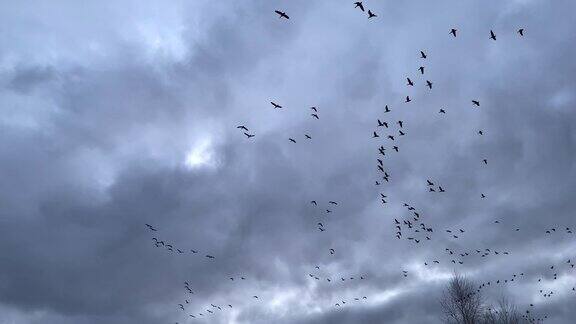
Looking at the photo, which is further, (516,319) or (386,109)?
(516,319)

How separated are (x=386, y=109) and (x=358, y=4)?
427 inches

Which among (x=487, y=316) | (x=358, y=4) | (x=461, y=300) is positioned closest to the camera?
(x=358, y=4)

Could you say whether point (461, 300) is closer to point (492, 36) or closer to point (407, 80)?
point (407, 80)

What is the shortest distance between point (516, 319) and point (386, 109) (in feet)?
179

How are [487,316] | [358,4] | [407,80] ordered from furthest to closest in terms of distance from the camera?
[487,316]
[407,80]
[358,4]

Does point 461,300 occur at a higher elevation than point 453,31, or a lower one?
lower

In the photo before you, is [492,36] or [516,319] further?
[516,319]

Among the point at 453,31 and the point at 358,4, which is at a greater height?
the point at 453,31

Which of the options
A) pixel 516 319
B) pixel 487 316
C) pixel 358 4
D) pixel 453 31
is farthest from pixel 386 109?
pixel 516 319

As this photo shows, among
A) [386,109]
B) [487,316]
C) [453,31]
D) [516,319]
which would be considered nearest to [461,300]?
[487,316]

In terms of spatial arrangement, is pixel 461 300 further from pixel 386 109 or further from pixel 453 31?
pixel 453 31

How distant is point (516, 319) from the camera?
69.4 metres

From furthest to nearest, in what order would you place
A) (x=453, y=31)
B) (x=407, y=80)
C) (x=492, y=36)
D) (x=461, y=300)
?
(x=461, y=300) < (x=407, y=80) < (x=453, y=31) < (x=492, y=36)

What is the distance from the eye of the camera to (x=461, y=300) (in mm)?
61062
